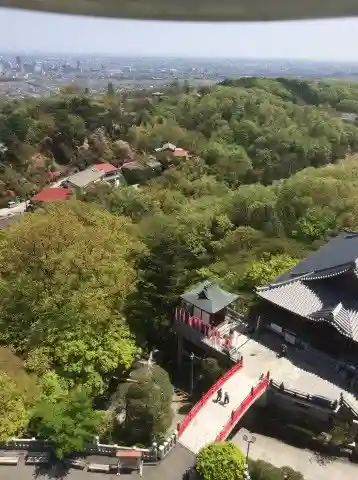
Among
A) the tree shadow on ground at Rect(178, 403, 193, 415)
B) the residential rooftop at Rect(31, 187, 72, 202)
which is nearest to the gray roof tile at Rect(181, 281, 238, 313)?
the tree shadow on ground at Rect(178, 403, 193, 415)

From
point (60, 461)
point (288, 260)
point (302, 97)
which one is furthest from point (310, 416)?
point (302, 97)

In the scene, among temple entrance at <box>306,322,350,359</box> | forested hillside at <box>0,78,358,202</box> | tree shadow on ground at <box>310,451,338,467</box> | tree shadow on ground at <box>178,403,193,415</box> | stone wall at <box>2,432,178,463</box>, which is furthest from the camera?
forested hillside at <box>0,78,358,202</box>

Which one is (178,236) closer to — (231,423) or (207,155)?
(231,423)

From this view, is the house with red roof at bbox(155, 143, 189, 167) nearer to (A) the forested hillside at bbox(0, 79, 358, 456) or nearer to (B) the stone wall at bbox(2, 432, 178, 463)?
(A) the forested hillside at bbox(0, 79, 358, 456)

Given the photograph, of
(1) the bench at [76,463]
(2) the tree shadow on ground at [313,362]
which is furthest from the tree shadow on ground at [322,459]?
(1) the bench at [76,463]

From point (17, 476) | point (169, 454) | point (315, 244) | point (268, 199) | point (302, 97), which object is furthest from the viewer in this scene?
point (302, 97)

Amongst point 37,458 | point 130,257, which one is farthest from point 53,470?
point 130,257
